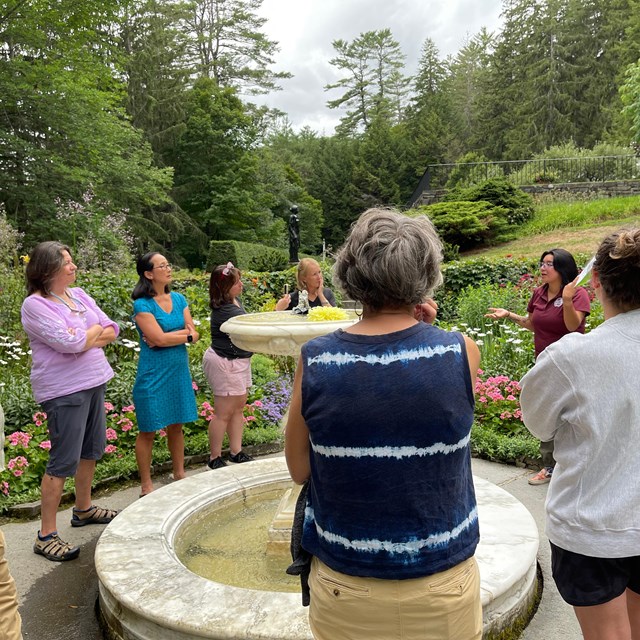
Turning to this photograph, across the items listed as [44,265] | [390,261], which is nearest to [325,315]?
[44,265]

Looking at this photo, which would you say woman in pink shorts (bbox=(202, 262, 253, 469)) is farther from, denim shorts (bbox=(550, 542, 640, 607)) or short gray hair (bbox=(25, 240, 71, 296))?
denim shorts (bbox=(550, 542, 640, 607))

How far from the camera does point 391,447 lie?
1.31 meters

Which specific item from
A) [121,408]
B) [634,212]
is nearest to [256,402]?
[121,408]

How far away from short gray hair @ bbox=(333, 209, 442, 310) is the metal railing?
20993mm

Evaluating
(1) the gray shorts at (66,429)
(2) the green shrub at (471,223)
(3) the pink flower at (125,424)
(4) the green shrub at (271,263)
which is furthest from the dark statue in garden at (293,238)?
(1) the gray shorts at (66,429)

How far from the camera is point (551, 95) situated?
34906 millimetres

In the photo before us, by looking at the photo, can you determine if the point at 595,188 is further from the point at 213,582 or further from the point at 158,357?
the point at 213,582

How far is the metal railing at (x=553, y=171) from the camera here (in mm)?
21297

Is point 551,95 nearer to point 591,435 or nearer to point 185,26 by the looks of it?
point 185,26

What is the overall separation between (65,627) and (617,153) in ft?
85.1

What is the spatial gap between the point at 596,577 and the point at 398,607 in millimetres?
637

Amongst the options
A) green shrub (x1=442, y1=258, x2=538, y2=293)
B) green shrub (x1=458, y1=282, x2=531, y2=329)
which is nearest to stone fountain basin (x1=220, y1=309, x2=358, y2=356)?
green shrub (x1=458, y1=282, x2=531, y2=329)

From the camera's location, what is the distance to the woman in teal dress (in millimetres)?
3879

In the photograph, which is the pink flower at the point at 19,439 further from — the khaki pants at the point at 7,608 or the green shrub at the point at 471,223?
the green shrub at the point at 471,223
